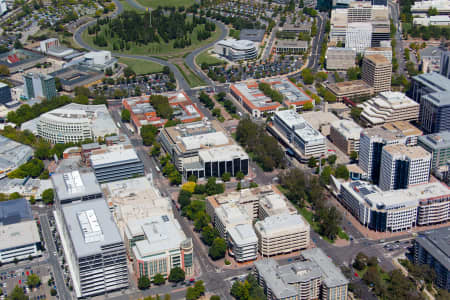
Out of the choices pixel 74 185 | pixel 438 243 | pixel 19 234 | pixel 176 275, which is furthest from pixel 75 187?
pixel 438 243

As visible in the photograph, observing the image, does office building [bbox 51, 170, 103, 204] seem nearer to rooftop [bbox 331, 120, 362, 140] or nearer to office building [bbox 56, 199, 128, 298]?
office building [bbox 56, 199, 128, 298]

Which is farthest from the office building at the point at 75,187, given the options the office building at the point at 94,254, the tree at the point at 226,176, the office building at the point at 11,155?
the tree at the point at 226,176

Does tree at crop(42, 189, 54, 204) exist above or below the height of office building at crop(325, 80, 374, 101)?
below

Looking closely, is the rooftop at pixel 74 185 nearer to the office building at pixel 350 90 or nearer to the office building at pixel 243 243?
the office building at pixel 243 243

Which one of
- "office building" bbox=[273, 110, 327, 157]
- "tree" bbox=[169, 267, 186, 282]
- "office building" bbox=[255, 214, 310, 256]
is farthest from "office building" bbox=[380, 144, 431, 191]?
"tree" bbox=[169, 267, 186, 282]

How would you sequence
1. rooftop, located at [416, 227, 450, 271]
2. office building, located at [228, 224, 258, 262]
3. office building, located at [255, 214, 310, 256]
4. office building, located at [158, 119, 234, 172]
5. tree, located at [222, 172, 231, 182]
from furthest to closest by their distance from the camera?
office building, located at [158, 119, 234, 172] < tree, located at [222, 172, 231, 182] < office building, located at [255, 214, 310, 256] < office building, located at [228, 224, 258, 262] < rooftop, located at [416, 227, 450, 271]

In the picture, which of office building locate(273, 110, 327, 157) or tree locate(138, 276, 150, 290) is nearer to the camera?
tree locate(138, 276, 150, 290)

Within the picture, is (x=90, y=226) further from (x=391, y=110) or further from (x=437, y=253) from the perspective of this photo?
(x=391, y=110)

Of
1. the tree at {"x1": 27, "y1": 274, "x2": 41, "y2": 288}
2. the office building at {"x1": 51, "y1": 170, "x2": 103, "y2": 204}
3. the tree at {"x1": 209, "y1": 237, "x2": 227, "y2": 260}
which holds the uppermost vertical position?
the office building at {"x1": 51, "y1": 170, "x2": 103, "y2": 204}
